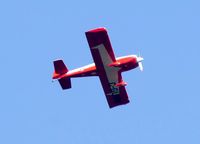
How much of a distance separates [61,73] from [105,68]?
3327 mm

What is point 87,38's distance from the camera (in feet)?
151

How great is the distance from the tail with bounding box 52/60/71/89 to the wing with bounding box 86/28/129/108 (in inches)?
95.3

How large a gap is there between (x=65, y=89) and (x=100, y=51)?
13.7ft

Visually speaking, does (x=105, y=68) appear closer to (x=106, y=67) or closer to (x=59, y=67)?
(x=106, y=67)

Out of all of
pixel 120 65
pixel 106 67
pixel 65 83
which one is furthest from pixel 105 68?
pixel 65 83

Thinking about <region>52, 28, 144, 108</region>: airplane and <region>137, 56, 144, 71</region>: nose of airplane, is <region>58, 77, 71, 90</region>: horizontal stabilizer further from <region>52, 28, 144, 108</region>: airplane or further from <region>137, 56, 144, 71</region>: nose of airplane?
<region>137, 56, 144, 71</region>: nose of airplane

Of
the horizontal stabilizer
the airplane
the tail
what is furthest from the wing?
the tail

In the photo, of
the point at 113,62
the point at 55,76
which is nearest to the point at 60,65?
the point at 55,76

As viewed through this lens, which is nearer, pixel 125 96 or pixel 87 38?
pixel 87 38

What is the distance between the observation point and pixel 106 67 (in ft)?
156

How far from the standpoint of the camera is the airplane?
4644 cm

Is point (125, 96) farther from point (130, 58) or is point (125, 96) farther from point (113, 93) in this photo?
point (130, 58)

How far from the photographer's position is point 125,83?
4841 centimetres

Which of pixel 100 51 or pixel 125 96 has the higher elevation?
pixel 100 51
